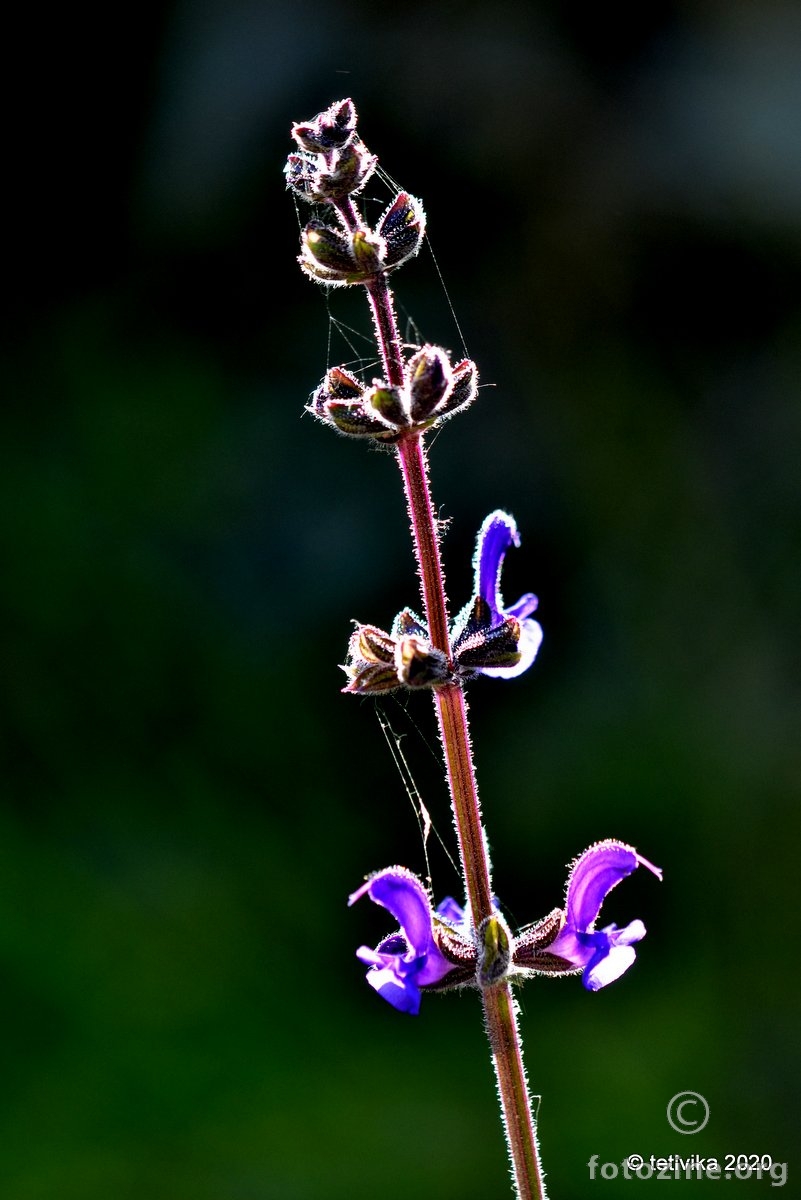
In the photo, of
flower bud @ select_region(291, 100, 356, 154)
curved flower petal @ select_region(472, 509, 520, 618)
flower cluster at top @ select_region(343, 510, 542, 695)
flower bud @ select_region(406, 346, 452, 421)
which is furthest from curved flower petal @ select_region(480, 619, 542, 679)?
flower bud @ select_region(291, 100, 356, 154)

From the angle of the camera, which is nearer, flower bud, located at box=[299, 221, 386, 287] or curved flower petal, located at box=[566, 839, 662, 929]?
flower bud, located at box=[299, 221, 386, 287]

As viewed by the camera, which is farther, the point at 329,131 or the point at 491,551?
the point at 491,551

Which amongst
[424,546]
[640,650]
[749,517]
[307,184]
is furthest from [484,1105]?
[307,184]

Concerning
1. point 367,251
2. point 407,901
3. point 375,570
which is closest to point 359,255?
point 367,251

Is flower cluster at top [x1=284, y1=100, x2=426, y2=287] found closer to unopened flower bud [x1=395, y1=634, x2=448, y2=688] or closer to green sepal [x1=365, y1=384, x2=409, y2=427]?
green sepal [x1=365, y1=384, x2=409, y2=427]

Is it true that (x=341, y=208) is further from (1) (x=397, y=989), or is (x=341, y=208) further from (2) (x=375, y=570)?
(2) (x=375, y=570)

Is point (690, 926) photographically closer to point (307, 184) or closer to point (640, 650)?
point (640, 650)

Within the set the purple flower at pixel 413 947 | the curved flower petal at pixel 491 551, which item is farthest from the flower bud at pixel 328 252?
the purple flower at pixel 413 947

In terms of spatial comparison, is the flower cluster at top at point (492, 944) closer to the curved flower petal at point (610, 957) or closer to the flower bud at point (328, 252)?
the curved flower petal at point (610, 957)
